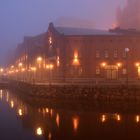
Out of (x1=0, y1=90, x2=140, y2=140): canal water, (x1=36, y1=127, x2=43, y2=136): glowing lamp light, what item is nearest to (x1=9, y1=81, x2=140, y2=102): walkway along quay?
(x1=0, y1=90, x2=140, y2=140): canal water

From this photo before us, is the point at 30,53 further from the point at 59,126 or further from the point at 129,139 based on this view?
the point at 129,139

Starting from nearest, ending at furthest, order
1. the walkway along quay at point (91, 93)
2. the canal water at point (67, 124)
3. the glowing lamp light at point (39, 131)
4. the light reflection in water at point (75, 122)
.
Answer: the canal water at point (67, 124)
the glowing lamp light at point (39, 131)
the light reflection in water at point (75, 122)
the walkway along quay at point (91, 93)

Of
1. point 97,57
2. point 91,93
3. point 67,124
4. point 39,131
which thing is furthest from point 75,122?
point 97,57

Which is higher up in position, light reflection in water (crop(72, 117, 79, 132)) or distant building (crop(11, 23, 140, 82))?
distant building (crop(11, 23, 140, 82))

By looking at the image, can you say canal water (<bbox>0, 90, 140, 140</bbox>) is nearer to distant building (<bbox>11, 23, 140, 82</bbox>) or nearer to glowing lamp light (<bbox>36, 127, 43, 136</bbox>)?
glowing lamp light (<bbox>36, 127, 43, 136</bbox>)

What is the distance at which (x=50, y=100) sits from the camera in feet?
206

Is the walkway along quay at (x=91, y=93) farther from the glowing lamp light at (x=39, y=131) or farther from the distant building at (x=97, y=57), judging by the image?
the glowing lamp light at (x=39, y=131)

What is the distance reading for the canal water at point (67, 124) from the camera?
35769 mm

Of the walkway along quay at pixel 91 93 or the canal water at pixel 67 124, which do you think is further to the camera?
the walkway along quay at pixel 91 93

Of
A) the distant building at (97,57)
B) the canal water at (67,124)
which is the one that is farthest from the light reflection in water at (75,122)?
the distant building at (97,57)

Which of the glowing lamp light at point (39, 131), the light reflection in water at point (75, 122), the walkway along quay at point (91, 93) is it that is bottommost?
the glowing lamp light at point (39, 131)

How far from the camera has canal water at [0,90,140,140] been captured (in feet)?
Result: 117

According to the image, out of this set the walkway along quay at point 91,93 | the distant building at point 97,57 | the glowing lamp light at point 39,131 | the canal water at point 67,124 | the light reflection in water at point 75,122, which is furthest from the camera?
the distant building at point 97,57

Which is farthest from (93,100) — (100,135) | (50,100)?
(100,135)
